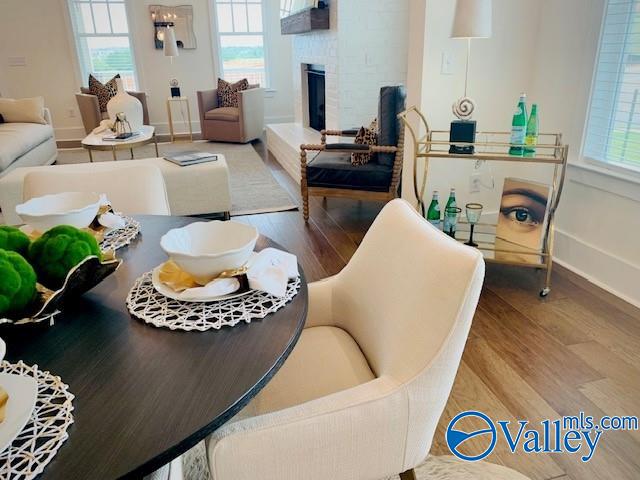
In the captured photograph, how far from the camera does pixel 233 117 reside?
6312 mm

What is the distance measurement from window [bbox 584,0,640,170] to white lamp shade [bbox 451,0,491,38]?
0.66m

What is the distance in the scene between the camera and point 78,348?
34.3 inches

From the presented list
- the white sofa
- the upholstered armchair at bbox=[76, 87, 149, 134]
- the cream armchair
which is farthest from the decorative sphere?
the upholstered armchair at bbox=[76, 87, 149, 134]

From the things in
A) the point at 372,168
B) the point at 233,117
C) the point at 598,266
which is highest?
the point at 233,117

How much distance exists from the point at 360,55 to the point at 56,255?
3851 millimetres

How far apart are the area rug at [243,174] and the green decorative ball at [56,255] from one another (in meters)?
2.89

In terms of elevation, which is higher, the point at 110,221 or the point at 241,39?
the point at 241,39

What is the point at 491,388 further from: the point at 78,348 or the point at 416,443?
the point at 78,348

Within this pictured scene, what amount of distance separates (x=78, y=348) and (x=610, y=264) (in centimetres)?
258

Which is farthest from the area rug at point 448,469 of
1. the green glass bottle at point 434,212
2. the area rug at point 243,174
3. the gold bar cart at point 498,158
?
the area rug at point 243,174

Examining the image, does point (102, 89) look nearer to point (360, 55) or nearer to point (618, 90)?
point (360, 55)

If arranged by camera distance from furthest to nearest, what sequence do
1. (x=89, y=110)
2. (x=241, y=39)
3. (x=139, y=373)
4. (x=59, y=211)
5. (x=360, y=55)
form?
(x=241, y=39) → (x=89, y=110) → (x=360, y=55) → (x=59, y=211) → (x=139, y=373)

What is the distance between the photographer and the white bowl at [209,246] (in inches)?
38.6

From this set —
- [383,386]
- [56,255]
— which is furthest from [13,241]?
[383,386]
